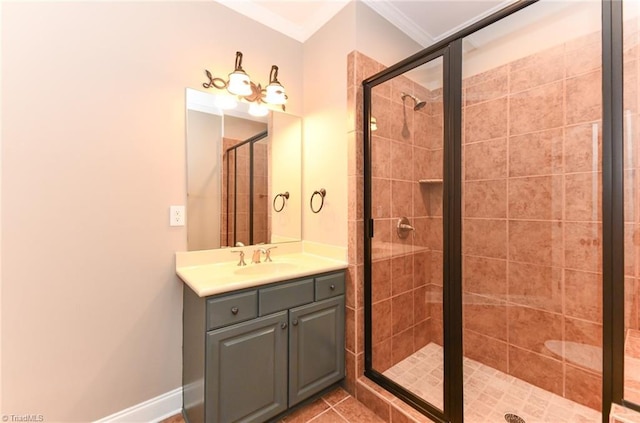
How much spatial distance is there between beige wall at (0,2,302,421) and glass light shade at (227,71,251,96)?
0.64ft

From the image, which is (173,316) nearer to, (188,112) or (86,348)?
(86,348)

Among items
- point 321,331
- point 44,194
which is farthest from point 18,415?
point 321,331

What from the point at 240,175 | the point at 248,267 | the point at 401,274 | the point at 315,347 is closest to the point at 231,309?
the point at 248,267

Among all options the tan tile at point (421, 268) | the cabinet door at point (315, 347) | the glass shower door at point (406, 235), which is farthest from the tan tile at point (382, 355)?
the tan tile at point (421, 268)

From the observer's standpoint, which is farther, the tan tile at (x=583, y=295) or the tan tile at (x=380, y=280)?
the tan tile at (x=380, y=280)

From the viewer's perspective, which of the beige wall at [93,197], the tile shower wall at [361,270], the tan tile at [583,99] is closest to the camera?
the beige wall at [93,197]

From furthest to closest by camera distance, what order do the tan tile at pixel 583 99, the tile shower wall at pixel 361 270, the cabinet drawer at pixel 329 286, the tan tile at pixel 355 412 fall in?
the tile shower wall at pixel 361 270 → the cabinet drawer at pixel 329 286 → the tan tile at pixel 355 412 → the tan tile at pixel 583 99

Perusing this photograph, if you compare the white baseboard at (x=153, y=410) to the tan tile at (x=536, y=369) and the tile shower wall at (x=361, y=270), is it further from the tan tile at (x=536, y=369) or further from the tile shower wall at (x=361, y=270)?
the tan tile at (x=536, y=369)

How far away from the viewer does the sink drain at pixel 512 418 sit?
1.54 m

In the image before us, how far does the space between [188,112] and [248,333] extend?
1.39 metres

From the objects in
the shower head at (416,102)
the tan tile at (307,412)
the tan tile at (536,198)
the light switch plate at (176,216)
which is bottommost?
the tan tile at (307,412)

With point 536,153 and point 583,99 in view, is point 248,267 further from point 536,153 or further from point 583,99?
point 583,99

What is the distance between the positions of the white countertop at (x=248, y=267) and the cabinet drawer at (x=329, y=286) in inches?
2.3

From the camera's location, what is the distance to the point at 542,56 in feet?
5.69
